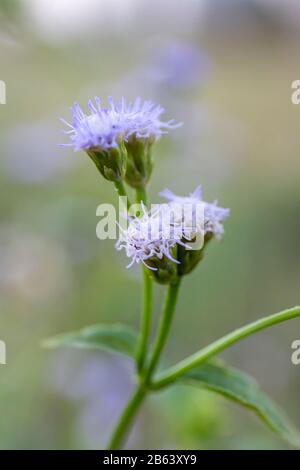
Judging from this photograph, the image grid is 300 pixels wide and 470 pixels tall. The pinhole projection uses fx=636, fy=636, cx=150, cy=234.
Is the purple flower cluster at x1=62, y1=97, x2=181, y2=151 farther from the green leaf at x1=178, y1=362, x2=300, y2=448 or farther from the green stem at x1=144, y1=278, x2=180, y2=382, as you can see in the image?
the green leaf at x1=178, y1=362, x2=300, y2=448

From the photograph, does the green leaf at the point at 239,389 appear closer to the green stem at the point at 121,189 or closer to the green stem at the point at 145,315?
the green stem at the point at 145,315

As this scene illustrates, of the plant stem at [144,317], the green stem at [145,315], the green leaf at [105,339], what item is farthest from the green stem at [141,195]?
the green leaf at [105,339]

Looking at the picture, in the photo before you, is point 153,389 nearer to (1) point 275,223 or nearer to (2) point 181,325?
(2) point 181,325

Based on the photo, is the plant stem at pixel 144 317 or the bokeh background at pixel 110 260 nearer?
the plant stem at pixel 144 317

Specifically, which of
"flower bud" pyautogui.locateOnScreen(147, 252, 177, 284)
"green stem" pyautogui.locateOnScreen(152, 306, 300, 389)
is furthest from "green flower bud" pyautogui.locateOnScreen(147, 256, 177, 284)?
"green stem" pyautogui.locateOnScreen(152, 306, 300, 389)

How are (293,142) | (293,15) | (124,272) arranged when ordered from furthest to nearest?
1. (293,15)
2. (293,142)
3. (124,272)

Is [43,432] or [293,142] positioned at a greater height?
[293,142]
